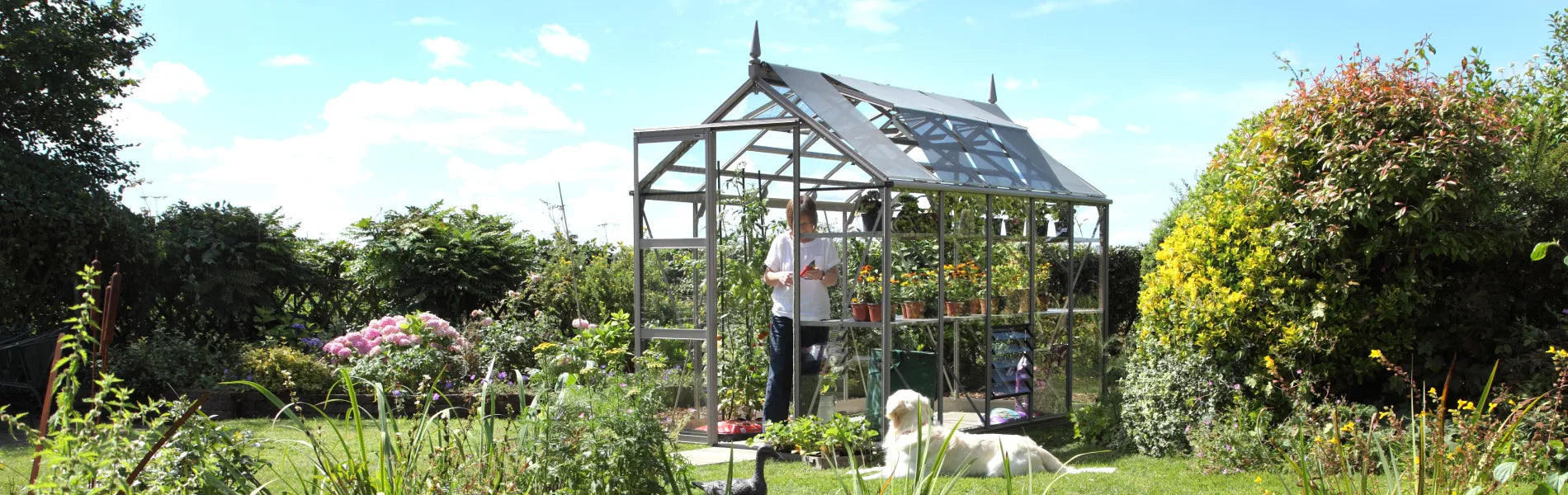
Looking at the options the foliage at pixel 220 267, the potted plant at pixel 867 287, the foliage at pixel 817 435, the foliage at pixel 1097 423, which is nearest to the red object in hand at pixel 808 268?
the potted plant at pixel 867 287

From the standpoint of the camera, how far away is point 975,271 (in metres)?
8.44

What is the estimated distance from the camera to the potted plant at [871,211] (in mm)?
7691

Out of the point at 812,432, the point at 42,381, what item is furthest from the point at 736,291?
the point at 42,381

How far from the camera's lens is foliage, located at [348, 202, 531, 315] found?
11508 mm

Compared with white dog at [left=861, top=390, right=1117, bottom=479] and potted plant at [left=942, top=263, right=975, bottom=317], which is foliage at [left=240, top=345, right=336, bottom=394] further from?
white dog at [left=861, top=390, right=1117, bottom=479]

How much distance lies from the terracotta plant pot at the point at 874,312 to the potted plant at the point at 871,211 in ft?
1.93

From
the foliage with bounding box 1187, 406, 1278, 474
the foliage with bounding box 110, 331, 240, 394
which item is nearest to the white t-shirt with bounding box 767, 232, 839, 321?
the foliage with bounding box 1187, 406, 1278, 474

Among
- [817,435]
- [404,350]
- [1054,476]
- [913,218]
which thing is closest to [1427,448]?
[1054,476]

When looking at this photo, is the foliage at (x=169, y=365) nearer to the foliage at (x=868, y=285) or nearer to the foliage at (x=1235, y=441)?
the foliage at (x=868, y=285)

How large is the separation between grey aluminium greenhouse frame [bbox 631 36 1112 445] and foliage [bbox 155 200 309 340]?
5113mm

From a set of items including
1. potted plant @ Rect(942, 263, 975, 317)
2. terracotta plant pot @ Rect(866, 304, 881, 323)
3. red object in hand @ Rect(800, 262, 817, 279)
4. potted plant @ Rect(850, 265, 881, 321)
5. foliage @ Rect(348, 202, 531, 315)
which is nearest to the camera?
red object in hand @ Rect(800, 262, 817, 279)

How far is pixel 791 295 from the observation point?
7.38m

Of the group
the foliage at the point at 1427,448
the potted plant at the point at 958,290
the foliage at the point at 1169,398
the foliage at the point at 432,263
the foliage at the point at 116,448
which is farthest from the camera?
the foliage at the point at 432,263

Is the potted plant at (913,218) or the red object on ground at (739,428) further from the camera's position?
the red object on ground at (739,428)
